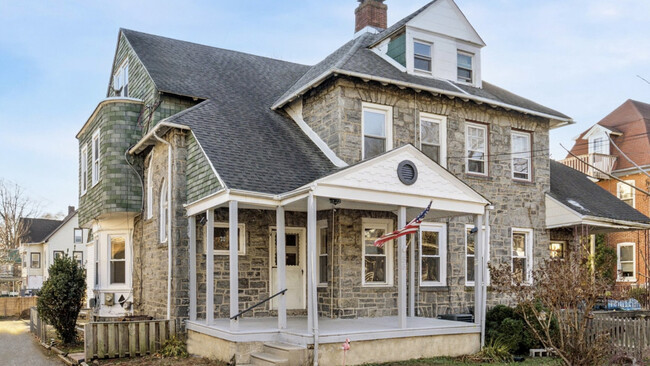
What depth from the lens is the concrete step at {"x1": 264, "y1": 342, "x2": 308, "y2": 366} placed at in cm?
1013

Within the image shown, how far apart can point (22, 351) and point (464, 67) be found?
13829 millimetres

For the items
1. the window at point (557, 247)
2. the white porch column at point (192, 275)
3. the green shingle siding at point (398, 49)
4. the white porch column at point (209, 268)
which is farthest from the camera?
the window at point (557, 247)

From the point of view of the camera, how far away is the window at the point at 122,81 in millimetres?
18578

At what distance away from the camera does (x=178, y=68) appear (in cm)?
1697

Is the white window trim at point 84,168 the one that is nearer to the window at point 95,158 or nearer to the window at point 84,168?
the window at point 84,168

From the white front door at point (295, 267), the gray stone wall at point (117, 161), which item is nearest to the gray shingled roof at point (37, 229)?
the gray stone wall at point (117, 161)

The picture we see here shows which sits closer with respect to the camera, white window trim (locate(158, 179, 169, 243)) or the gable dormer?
white window trim (locate(158, 179, 169, 243))

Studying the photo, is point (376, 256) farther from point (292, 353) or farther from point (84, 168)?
point (84, 168)

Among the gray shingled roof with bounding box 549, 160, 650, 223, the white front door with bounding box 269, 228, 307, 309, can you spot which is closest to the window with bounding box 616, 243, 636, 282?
the gray shingled roof with bounding box 549, 160, 650, 223

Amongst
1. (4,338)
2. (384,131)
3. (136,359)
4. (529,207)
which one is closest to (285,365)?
(136,359)

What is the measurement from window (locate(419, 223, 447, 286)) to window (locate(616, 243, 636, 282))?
13591 mm

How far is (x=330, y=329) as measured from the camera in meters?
11.3

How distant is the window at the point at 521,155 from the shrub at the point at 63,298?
1207cm

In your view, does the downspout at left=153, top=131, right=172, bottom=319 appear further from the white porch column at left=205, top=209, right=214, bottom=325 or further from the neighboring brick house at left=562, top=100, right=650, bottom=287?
the neighboring brick house at left=562, top=100, right=650, bottom=287
